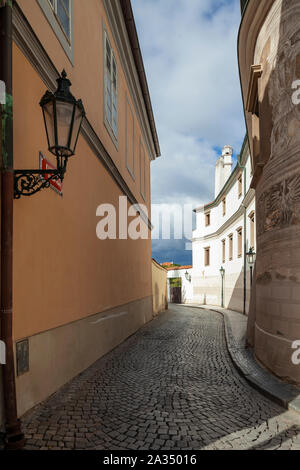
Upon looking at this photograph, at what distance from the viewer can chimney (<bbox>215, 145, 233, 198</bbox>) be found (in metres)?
30.3

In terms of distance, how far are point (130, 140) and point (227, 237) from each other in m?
14.3

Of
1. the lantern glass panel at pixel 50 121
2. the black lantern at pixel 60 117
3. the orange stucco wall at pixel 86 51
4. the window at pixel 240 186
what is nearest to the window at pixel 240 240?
the window at pixel 240 186

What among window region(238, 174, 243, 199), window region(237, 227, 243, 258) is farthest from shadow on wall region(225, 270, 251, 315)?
window region(238, 174, 243, 199)

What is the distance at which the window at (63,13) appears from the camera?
550 cm

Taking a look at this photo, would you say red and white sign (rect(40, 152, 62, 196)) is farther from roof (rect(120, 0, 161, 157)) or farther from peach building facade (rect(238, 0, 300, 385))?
roof (rect(120, 0, 161, 157))

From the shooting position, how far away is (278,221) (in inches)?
229

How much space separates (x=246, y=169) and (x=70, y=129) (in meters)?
16.2

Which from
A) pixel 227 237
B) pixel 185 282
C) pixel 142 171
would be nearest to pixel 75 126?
pixel 142 171

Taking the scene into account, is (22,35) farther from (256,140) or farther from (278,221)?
(256,140)

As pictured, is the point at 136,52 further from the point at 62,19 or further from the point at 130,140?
the point at 62,19

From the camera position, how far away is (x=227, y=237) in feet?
80.9

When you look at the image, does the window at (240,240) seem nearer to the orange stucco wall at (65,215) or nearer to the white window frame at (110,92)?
the orange stucco wall at (65,215)

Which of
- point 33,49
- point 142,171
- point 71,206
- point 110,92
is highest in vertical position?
point 110,92
